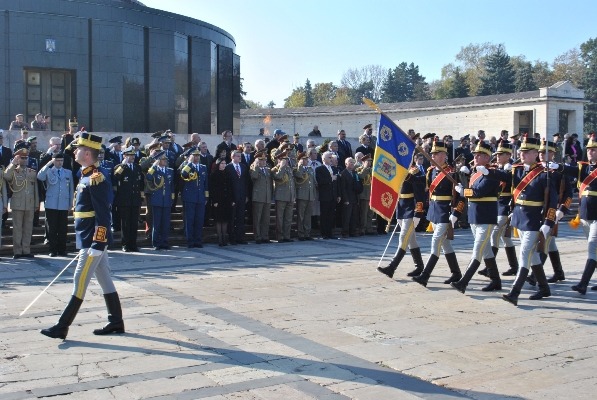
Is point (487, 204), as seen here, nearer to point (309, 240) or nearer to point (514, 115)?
point (309, 240)

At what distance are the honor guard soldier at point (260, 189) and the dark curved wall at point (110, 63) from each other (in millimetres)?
7398

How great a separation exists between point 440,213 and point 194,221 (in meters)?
6.31

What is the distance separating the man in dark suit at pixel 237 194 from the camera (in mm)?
15430

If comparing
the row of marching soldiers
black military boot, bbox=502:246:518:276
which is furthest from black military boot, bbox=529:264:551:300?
black military boot, bbox=502:246:518:276

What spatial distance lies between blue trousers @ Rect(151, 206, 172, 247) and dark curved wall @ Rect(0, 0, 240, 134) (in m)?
7.71

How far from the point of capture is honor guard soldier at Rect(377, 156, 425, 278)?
1098 centimetres

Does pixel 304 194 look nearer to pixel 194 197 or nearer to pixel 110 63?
pixel 194 197

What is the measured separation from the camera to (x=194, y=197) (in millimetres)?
14930

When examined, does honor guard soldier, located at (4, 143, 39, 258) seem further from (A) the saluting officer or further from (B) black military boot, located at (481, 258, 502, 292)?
(B) black military boot, located at (481, 258, 502, 292)

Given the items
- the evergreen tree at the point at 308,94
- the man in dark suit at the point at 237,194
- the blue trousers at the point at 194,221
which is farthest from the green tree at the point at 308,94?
the blue trousers at the point at 194,221

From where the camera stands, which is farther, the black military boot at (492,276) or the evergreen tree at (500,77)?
the evergreen tree at (500,77)

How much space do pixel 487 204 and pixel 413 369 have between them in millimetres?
4131

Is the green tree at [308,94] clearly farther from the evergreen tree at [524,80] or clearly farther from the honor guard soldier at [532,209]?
the honor guard soldier at [532,209]

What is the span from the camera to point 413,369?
21.0 feet
